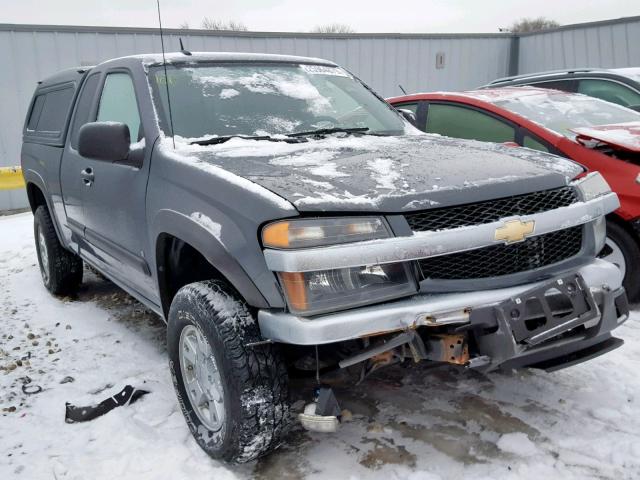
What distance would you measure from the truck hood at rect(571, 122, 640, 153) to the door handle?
318 centimetres

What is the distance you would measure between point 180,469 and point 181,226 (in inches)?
39.5

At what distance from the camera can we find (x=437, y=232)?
2.06m


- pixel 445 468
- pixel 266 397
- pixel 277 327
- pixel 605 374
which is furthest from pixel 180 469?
pixel 605 374

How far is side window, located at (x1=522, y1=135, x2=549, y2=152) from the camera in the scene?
4.21 metres

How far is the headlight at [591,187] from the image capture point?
2514 millimetres

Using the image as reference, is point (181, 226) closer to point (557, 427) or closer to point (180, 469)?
point (180, 469)

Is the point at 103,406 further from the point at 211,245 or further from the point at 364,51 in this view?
the point at 364,51

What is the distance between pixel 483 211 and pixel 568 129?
255cm

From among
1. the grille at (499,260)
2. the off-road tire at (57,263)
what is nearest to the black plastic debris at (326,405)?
the grille at (499,260)

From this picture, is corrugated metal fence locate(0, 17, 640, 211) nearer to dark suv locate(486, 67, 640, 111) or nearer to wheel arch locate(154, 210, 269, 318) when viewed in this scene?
dark suv locate(486, 67, 640, 111)

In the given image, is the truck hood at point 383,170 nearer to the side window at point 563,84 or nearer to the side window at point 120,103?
the side window at point 120,103

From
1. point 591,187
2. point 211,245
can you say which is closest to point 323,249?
point 211,245

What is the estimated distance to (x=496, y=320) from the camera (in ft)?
6.72

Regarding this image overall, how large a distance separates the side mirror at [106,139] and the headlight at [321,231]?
118cm
